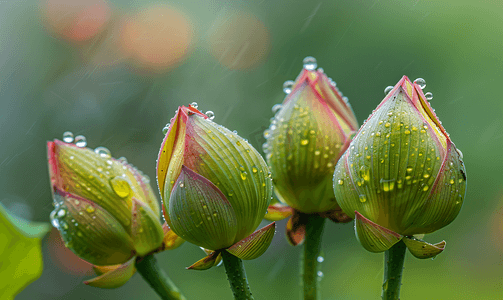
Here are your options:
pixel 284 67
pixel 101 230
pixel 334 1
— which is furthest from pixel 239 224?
pixel 334 1

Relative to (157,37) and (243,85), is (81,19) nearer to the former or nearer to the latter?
(157,37)

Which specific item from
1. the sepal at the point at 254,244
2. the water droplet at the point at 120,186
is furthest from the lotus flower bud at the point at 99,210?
the sepal at the point at 254,244

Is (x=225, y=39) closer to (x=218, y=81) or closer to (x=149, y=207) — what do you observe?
(x=218, y=81)

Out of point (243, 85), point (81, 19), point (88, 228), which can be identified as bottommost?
point (81, 19)

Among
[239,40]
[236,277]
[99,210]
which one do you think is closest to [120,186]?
[99,210]

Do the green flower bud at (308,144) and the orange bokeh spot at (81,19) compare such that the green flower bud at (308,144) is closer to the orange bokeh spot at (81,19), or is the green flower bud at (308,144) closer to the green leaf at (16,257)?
the green leaf at (16,257)

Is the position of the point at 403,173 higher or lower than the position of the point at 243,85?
higher
